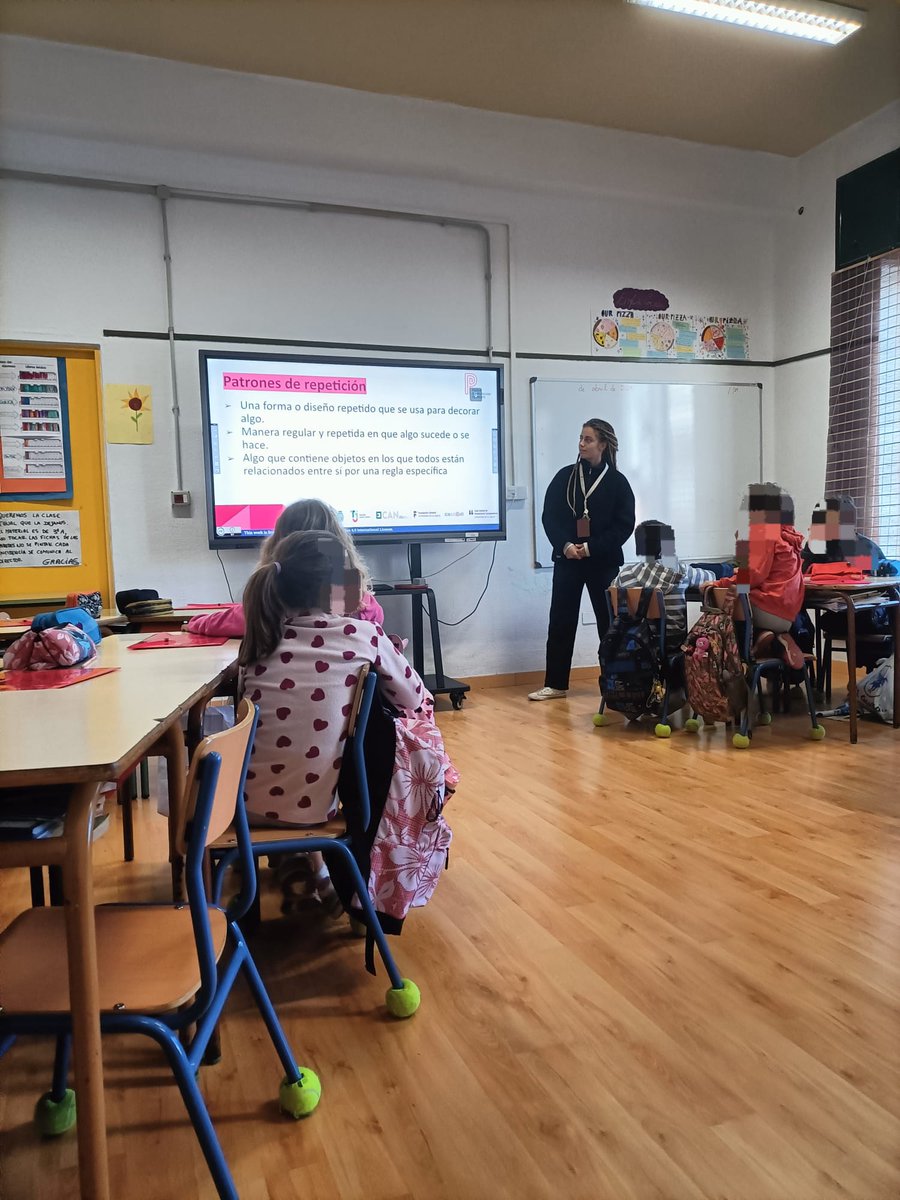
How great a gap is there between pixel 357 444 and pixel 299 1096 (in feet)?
11.6

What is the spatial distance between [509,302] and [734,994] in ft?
13.6

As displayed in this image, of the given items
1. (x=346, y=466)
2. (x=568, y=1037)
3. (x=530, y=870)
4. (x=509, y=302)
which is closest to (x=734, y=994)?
(x=568, y=1037)

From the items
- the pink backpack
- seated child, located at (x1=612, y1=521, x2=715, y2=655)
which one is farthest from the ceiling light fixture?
the pink backpack

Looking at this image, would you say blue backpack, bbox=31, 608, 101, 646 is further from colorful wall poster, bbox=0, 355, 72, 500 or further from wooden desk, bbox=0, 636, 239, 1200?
colorful wall poster, bbox=0, 355, 72, 500

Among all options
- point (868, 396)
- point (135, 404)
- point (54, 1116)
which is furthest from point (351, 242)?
point (54, 1116)

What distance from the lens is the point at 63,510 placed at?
4.12m

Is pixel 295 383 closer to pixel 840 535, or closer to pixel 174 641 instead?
pixel 174 641

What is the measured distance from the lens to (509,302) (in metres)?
4.89

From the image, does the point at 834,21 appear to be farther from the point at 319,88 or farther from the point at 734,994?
the point at 734,994

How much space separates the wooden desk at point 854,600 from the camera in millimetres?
3277

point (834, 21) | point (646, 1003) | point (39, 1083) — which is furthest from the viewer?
point (834, 21)

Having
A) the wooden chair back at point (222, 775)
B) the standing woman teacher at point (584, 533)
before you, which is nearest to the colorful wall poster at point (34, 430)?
the standing woman teacher at point (584, 533)

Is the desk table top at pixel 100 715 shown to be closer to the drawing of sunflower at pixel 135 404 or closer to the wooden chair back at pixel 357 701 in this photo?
the wooden chair back at pixel 357 701

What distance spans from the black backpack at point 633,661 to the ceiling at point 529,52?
2.68 metres
